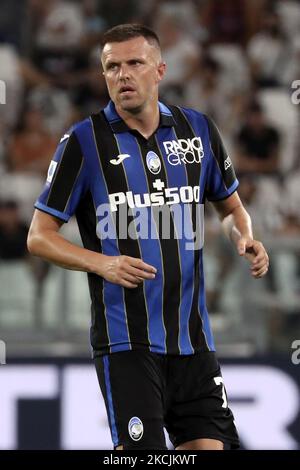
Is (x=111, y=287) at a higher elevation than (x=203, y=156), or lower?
lower

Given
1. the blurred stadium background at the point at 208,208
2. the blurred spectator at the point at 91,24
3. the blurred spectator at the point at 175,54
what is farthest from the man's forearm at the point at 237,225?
the blurred spectator at the point at 91,24

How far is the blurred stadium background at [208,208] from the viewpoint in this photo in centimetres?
675

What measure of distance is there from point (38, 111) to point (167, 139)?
5.17 m

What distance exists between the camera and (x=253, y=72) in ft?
33.0

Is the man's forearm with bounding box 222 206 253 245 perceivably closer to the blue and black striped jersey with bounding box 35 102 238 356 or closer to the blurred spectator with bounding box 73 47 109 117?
the blue and black striped jersey with bounding box 35 102 238 356

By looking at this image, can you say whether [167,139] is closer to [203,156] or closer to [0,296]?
[203,156]

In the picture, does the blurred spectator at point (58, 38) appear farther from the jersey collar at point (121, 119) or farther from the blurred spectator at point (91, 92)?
the jersey collar at point (121, 119)

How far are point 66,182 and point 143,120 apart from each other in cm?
42

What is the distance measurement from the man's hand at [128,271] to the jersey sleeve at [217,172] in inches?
28.1

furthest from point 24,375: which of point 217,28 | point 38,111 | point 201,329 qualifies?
point 217,28

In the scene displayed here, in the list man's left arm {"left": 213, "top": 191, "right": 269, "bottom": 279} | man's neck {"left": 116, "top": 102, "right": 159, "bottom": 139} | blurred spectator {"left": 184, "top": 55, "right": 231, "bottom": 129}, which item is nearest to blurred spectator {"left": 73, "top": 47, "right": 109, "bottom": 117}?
blurred spectator {"left": 184, "top": 55, "right": 231, "bottom": 129}

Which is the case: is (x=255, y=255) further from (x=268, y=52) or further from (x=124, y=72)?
(x=268, y=52)

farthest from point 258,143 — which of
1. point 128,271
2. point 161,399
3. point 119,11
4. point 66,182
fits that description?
point 128,271

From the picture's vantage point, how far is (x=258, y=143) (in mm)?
9484
